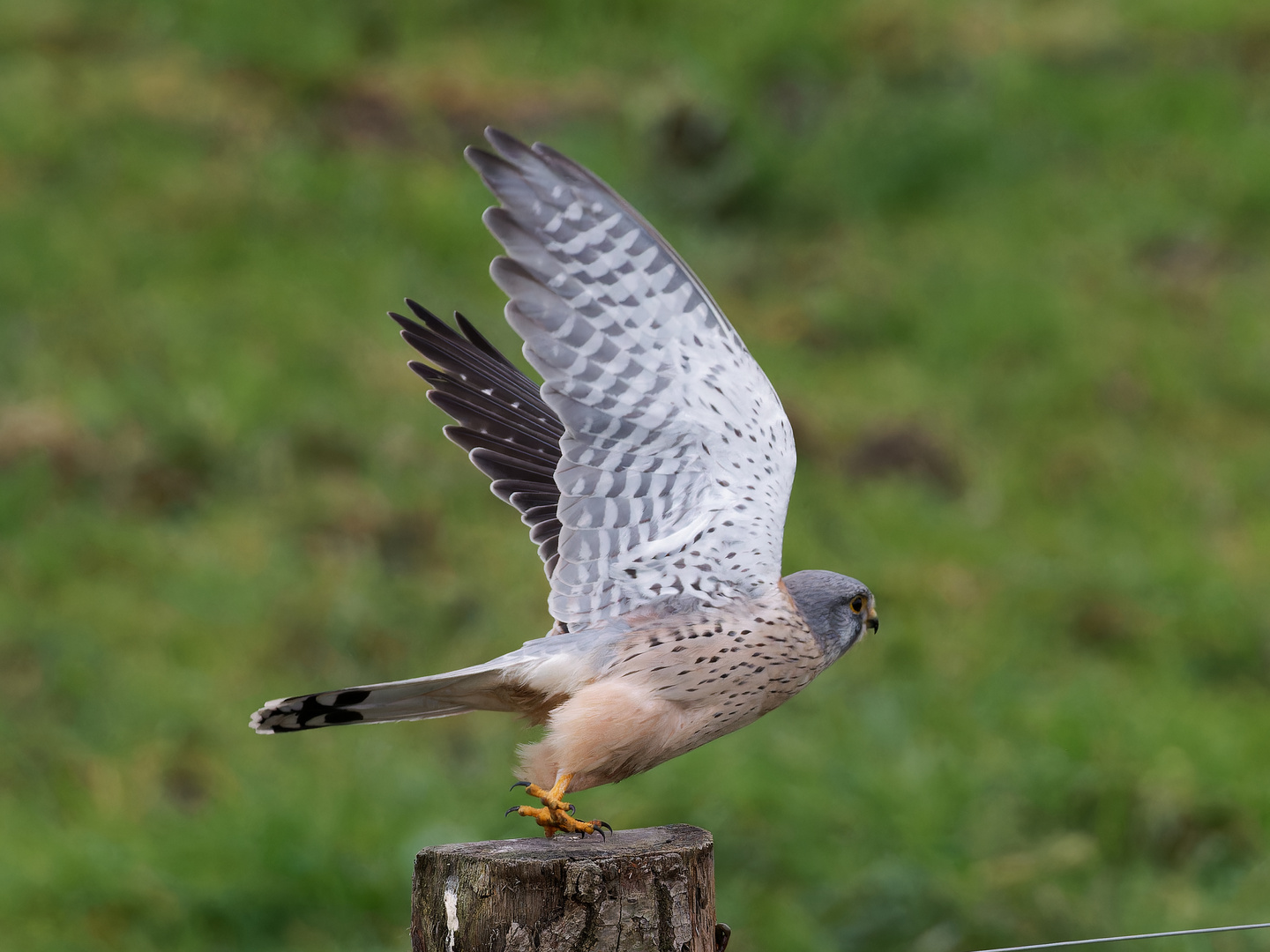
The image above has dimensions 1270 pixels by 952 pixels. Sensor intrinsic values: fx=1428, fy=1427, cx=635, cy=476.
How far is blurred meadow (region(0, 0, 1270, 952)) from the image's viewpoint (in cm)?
574

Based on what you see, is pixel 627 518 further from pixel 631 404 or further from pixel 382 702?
pixel 382 702

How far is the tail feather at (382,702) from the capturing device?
2896 millimetres

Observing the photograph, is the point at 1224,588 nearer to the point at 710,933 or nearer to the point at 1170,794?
the point at 1170,794

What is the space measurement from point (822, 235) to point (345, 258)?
11.7 ft

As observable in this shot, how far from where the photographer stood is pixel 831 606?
324 cm

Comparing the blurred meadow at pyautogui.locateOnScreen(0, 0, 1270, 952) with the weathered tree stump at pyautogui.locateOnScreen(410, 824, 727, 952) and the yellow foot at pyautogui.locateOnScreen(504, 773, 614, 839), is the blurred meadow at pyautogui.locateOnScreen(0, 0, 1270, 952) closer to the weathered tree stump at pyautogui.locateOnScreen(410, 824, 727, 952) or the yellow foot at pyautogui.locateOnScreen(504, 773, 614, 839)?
the yellow foot at pyautogui.locateOnScreen(504, 773, 614, 839)

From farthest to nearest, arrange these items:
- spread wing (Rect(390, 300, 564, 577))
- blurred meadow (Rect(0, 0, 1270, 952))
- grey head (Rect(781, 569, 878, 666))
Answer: blurred meadow (Rect(0, 0, 1270, 952)) < spread wing (Rect(390, 300, 564, 577)) < grey head (Rect(781, 569, 878, 666))

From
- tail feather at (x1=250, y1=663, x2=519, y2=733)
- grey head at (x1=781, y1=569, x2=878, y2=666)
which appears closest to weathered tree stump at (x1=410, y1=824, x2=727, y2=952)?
tail feather at (x1=250, y1=663, x2=519, y2=733)

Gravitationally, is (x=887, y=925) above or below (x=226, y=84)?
below

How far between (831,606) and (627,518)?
565mm

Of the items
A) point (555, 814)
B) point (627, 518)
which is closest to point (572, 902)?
point (555, 814)

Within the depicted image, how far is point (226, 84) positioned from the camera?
10000mm

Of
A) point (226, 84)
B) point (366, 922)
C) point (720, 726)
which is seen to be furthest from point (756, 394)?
point (226, 84)

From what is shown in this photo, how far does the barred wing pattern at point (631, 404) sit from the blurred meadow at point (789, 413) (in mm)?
2818
